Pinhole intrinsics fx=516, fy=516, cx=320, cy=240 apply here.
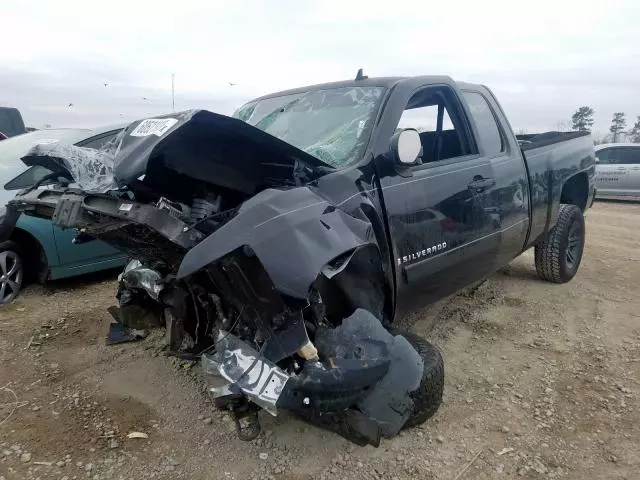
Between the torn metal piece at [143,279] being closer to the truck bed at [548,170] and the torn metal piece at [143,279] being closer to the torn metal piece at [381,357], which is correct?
the torn metal piece at [381,357]

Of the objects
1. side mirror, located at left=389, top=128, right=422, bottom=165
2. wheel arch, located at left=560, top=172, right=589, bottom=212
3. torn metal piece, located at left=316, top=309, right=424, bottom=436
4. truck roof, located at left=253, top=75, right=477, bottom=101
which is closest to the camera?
torn metal piece, located at left=316, top=309, right=424, bottom=436

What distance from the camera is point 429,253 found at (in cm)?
319

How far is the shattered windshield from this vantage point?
3102 mm

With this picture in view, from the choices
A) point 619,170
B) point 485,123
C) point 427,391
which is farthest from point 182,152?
point 619,170

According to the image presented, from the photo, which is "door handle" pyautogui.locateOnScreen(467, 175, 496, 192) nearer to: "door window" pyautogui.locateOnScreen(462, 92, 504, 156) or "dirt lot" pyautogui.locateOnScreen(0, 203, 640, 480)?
"door window" pyautogui.locateOnScreen(462, 92, 504, 156)

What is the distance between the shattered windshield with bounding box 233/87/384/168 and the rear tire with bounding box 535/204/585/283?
2961mm

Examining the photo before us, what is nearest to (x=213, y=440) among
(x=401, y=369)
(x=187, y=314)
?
(x=187, y=314)

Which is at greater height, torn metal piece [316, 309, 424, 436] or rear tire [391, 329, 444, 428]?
torn metal piece [316, 309, 424, 436]

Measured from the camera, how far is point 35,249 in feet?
16.3

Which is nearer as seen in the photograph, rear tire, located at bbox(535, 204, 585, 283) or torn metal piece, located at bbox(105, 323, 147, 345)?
torn metal piece, located at bbox(105, 323, 147, 345)

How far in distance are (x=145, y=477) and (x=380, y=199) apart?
185 cm

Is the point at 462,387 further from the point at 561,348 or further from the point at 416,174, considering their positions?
the point at 416,174

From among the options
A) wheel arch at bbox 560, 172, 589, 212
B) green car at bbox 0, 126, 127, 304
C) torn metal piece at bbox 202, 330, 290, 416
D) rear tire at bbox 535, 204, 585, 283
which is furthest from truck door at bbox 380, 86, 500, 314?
green car at bbox 0, 126, 127, 304

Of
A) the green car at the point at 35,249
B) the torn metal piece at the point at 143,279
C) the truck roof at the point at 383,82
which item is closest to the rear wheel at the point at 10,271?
the green car at the point at 35,249
